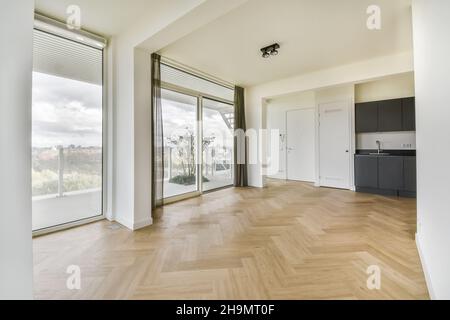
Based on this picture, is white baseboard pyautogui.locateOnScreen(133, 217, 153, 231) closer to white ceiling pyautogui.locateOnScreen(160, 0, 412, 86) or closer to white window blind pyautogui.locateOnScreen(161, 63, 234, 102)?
white window blind pyautogui.locateOnScreen(161, 63, 234, 102)

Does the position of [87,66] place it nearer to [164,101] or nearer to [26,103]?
[164,101]

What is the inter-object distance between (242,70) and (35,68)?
3.14m

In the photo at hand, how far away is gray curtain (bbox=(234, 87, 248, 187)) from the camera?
16.4ft

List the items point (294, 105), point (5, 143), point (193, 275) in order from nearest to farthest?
point (5, 143), point (193, 275), point (294, 105)

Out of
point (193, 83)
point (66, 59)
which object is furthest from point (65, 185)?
point (193, 83)

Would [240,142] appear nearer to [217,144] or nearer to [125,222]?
[217,144]

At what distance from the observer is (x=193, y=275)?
1584mm

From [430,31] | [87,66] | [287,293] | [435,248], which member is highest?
[87,66]

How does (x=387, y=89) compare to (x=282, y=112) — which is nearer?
(x=387, y=89)

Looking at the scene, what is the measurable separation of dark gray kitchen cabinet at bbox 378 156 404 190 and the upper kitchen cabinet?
65cm

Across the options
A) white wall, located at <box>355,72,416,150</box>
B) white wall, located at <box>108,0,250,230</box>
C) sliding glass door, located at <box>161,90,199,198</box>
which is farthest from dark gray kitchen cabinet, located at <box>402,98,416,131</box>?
white wall, located at <box>108,0,250,230</box>

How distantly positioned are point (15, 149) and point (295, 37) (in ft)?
10.3

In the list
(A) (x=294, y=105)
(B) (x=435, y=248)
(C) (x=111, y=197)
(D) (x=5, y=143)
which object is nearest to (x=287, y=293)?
(B) (x=435, y=248)

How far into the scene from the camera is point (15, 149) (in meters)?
0.83
